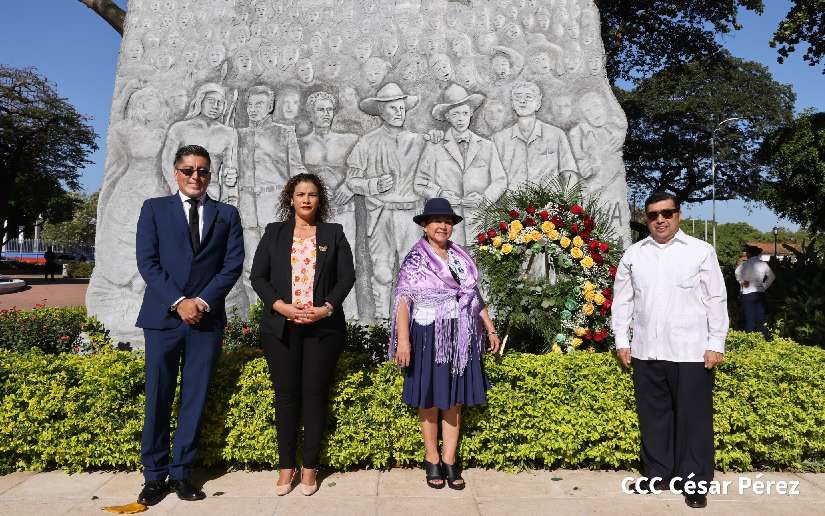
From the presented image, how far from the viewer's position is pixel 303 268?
359cm

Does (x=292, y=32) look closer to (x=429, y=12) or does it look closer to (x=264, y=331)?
(x=429, y=12)

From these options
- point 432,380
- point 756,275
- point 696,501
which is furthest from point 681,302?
point 756,275

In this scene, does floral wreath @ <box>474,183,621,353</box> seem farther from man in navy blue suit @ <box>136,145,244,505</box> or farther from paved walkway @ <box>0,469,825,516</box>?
man in navy blue suit @ <box>136,145,244,505</box>

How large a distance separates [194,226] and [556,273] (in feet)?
9.61

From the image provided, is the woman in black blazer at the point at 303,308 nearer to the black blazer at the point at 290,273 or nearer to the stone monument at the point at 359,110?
the black blazer at the point at 290,273

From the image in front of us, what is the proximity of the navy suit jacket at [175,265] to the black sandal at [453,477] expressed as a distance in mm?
1700

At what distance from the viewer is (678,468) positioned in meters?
3.67

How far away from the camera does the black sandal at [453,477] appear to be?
3.73 meters

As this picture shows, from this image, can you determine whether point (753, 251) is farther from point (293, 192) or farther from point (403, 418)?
point (293, 192)

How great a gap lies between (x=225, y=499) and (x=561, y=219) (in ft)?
10.7

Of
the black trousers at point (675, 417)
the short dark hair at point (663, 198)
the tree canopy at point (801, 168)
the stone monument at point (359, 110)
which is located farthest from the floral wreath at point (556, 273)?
the tree canopy at point (801, 168)

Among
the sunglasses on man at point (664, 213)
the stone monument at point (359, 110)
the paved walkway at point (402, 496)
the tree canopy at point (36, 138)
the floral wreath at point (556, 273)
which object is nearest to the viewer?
the paved walkway at point (402, 496)

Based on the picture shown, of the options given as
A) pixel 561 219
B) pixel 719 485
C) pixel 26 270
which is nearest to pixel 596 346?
pixel 561 219

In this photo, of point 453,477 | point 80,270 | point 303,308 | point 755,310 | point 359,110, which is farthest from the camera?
point 80,270
